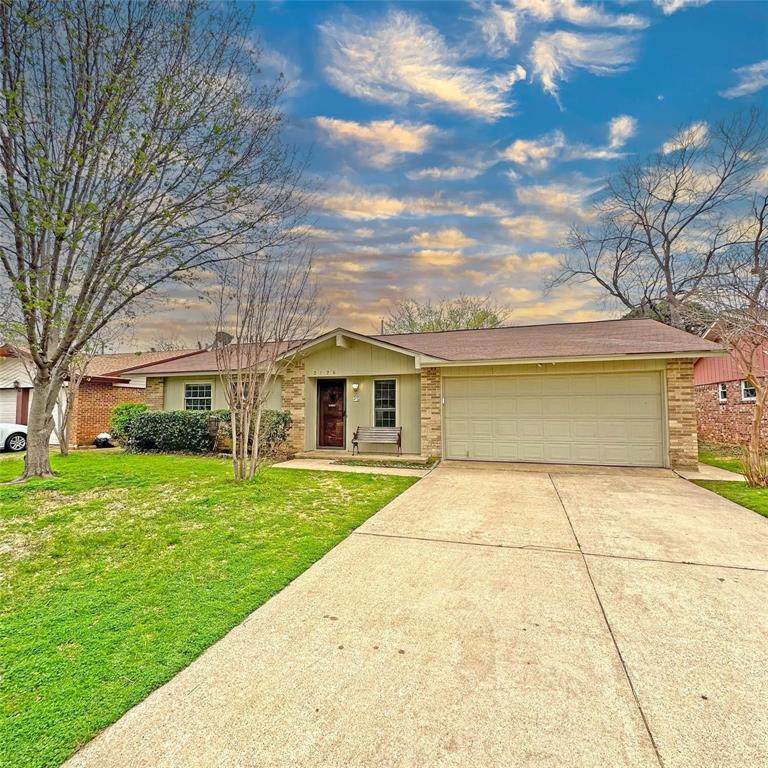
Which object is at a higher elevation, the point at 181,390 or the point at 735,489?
the point at 181,390

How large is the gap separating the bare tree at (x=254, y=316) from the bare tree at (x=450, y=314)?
17.4 metres

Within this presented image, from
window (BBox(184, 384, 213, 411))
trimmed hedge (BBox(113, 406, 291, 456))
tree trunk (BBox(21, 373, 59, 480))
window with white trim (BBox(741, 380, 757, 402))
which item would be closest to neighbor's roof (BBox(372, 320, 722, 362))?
window with white trim (BBox(741, 380, 757, 402))

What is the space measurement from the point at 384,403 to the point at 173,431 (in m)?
6.00

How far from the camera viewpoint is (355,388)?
38.7 ft

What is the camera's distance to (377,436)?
1129cm

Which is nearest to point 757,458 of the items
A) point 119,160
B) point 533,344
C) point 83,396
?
point 533,344

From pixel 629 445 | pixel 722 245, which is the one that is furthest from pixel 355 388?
pixel 722 245

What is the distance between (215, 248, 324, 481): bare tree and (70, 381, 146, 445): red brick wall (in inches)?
399

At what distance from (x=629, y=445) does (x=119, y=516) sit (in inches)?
386

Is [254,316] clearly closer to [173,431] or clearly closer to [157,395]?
[173,431]

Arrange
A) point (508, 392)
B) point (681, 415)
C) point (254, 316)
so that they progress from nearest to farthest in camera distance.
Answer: point (254, 316), point (681, 415), point (508, 392)

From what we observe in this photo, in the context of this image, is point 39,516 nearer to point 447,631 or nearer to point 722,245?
point 447,631

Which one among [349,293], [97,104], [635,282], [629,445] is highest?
[635,282]

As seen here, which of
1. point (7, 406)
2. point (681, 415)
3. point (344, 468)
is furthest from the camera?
point (7, 406)
